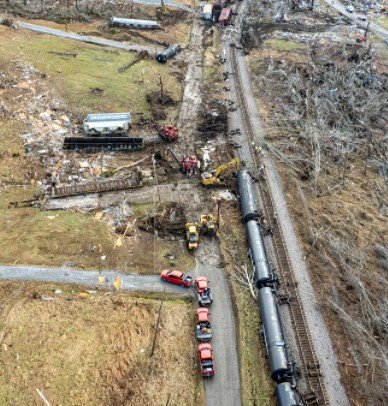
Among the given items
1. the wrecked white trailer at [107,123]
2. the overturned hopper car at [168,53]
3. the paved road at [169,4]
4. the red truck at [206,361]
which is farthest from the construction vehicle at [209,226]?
the paved road at [169,4]

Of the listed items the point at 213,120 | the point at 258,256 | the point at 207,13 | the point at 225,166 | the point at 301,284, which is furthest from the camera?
the point at 207,13

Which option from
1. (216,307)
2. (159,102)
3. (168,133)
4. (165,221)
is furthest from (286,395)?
(159,102)

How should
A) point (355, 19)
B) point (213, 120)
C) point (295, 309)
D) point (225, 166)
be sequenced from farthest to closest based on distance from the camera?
point (355, 19)
point (213, 120)
point (225, 166)
point (295, 309)

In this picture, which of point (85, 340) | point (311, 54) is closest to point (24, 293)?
point (85, 340)

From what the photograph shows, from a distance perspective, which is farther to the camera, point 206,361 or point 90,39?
point 90,39

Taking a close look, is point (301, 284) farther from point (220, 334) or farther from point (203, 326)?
point (203, 326)

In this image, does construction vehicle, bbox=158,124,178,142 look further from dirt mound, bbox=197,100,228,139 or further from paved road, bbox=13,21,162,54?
paved road, bbox=13,21,162,54
